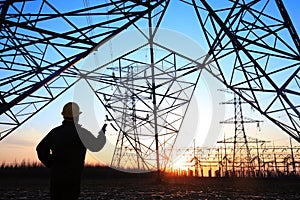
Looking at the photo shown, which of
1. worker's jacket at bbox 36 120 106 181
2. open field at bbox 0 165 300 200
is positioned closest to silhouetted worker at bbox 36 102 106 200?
worker's jacket at bbox 36 120 106 181

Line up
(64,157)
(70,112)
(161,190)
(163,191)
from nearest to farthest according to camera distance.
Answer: (64,157)
(70,112)
(163,191)
(161,190)

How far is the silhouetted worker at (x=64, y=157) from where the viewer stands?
350 centimetres

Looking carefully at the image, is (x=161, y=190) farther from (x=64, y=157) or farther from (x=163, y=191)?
(x=64, y=157)

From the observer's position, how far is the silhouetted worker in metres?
3.50

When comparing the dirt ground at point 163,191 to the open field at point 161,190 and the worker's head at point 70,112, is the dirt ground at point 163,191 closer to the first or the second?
the open field at point 161,190

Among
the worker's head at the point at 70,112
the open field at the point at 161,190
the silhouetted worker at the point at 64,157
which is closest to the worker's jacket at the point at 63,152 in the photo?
the silhouetted worker at the point at 64,157

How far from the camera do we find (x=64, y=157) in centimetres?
355

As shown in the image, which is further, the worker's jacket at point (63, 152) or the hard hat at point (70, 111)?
the hard hat at point (70, 111)

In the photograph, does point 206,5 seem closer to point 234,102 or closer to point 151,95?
point 151,95

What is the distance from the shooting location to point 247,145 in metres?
34.5

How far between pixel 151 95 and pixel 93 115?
2.74 meters

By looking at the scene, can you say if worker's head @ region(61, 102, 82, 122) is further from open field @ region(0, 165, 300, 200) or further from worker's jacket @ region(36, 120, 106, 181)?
open field @ region(0, 165, 300, 200)

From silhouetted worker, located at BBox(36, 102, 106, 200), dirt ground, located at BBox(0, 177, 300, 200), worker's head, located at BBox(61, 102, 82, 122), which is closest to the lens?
silhouetted worker, located at BBox(36, 102, 106, 200)

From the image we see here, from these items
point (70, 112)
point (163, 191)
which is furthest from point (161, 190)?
point (70, 112)
